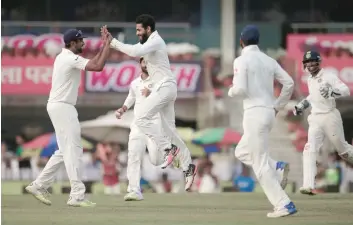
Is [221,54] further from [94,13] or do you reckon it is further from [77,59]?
[77,59]

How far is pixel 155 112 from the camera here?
16.9 meters

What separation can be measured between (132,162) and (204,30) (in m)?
21.3

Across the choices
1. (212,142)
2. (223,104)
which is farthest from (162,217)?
(223,104)

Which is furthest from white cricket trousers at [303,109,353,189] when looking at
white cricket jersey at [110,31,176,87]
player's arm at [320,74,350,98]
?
white cricket jersey at [110,31,176,87]

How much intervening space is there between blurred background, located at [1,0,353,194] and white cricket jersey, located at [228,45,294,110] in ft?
61.4

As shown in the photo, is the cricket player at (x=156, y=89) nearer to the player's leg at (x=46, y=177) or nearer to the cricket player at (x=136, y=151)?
the player's leg at (x=46, y=177)

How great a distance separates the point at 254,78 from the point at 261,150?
87 centimetres

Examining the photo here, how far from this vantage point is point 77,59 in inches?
645

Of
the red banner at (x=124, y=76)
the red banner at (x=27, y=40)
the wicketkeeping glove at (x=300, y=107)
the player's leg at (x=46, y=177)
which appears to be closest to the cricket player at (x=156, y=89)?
the player's leg at (x=46, y=177)

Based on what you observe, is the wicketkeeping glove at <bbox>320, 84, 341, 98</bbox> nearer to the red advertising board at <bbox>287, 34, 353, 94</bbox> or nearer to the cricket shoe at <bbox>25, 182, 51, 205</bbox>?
the cricket shoe at <bbox>25, 182, 51, 205</bbox>

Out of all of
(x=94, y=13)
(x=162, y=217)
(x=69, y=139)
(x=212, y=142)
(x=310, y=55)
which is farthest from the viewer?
(x=94, y=13)

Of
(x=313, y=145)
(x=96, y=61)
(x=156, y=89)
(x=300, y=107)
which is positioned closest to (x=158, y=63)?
(x=156, y=89)

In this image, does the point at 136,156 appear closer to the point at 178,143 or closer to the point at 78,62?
the point at 178,143

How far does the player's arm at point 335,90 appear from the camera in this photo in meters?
18.0
